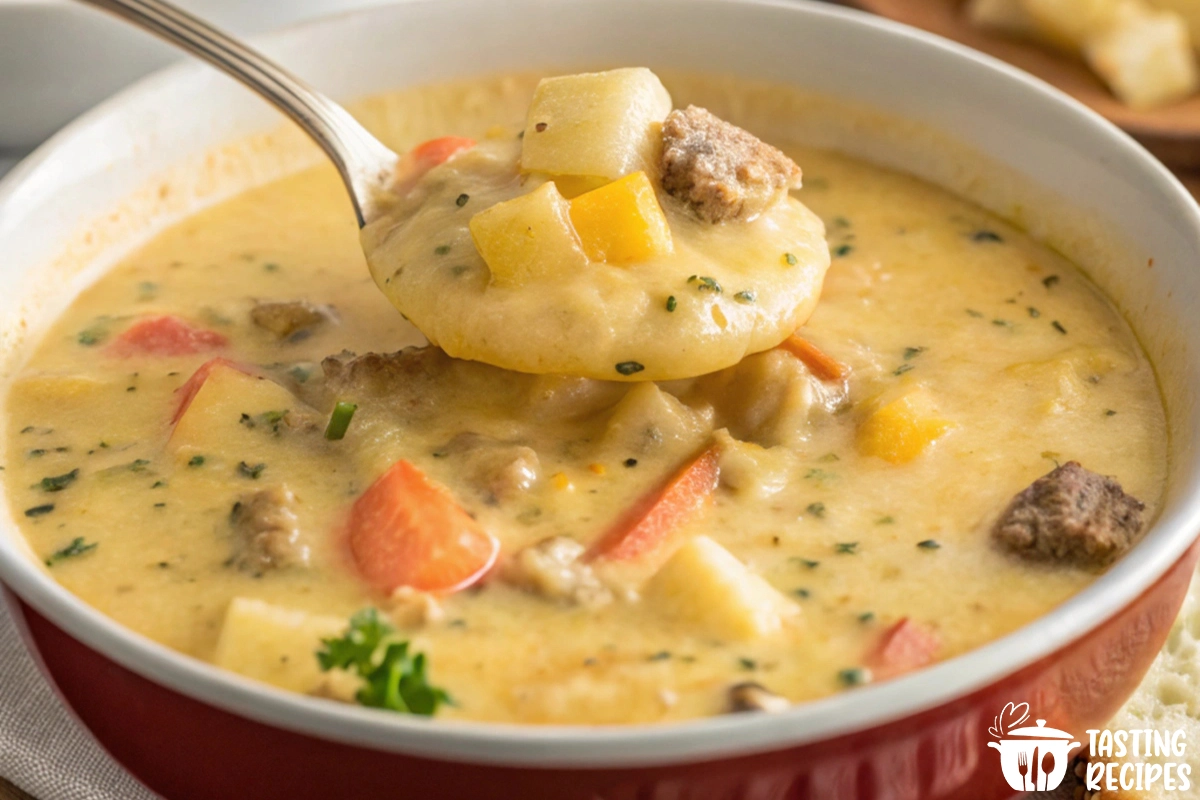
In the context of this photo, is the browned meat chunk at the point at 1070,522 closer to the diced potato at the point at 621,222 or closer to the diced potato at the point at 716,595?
the diced potato at the point at 716,595

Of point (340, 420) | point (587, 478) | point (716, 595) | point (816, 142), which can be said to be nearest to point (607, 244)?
point (587, 478)

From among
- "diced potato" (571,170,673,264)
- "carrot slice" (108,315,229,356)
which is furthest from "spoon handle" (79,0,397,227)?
"diced potato" (571,170,673,264)

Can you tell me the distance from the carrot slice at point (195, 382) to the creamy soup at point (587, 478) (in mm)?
12

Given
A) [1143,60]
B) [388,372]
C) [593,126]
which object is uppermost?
[593,126]

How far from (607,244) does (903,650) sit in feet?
2.97

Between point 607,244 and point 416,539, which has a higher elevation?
point 607,244

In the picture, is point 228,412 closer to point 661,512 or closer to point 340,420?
point 340,420

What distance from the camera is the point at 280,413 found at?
2.72 meters

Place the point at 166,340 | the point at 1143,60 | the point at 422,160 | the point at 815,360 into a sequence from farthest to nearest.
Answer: the point at 1143,60
the point at 422,160
the point at 166,340
the point at 815,360

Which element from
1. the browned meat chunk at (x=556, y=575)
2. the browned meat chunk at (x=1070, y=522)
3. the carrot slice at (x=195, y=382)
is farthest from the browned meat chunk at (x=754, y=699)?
the carrot slice at (x=195, y=382)

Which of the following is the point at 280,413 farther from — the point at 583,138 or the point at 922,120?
the point at 922,120

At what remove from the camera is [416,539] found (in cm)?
235

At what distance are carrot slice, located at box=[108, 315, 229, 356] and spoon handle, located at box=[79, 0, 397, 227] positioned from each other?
0.44 meters

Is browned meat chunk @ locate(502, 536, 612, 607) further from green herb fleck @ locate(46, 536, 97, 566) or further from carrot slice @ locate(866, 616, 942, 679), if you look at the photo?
green herb fleck @ locate(46, 536, 97, 566)
